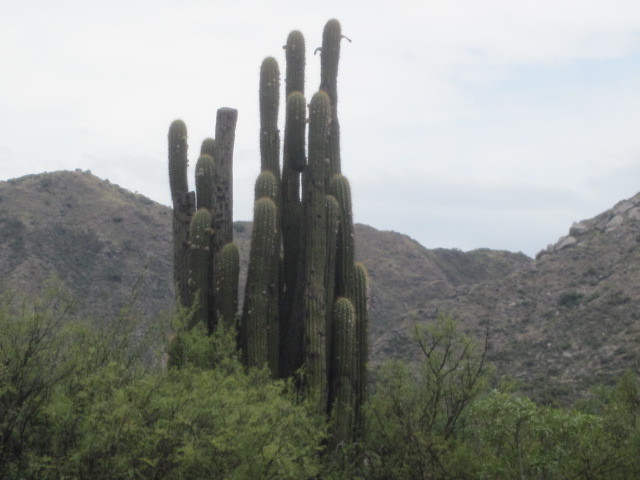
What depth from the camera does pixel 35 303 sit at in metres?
9.97

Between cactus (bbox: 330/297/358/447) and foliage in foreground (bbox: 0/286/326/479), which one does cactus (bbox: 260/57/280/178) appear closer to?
cactus (bbox: 330/297/358/447)

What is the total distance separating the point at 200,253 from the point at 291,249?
4.70 feet

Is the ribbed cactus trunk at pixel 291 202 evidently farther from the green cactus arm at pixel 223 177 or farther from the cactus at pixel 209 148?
the cactus at pixel 209 148

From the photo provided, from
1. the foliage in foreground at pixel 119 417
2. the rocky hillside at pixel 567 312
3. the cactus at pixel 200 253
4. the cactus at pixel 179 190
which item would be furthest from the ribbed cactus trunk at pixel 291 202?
the rocky hillside at pixel 567 312

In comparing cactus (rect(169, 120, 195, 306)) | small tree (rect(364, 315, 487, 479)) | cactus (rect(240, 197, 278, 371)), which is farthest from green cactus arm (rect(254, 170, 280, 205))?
small tree (rect(364, 315, 487, 479))

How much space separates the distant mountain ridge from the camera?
30625mm

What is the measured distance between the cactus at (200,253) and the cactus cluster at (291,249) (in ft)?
0.05

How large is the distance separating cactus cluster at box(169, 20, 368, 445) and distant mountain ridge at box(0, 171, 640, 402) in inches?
446


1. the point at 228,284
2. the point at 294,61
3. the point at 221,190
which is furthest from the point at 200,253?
the point at 294,61

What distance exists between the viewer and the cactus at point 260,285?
12.5 metres

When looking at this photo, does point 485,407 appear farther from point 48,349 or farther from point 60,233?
point 60,233

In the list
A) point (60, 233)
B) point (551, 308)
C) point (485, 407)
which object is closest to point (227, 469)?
point (485, 407)

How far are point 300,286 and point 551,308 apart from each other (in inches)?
998

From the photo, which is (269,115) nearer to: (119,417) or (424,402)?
(424,402)
